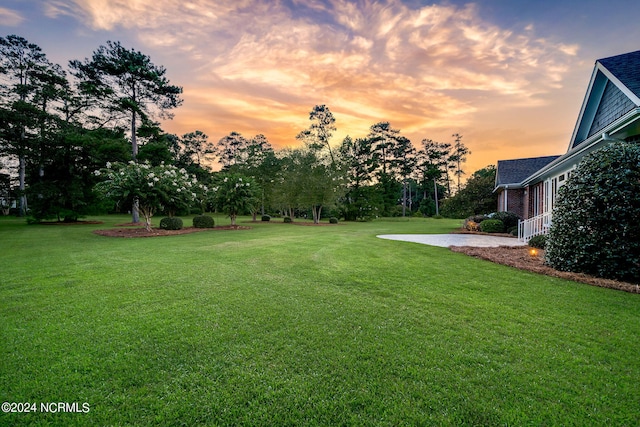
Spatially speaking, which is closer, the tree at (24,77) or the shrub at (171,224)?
the shrub at (171,224)

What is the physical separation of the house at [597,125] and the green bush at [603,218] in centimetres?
68

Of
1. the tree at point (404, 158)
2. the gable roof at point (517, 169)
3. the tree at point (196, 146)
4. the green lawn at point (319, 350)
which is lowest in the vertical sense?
the green lawn at point (319, 350)

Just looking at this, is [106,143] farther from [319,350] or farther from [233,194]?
[319,350]

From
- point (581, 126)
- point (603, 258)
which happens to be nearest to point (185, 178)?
point (603, 258)

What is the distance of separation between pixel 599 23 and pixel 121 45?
90.0 ft

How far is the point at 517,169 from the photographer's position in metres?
19.3

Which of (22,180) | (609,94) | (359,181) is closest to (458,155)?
(359,181)

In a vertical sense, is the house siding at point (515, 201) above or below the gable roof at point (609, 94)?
below

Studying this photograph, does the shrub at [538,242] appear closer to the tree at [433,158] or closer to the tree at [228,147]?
the tree at [433,158]

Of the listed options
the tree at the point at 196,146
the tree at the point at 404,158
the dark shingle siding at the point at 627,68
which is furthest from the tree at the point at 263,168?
the dark shingle siding at the point at 627,68

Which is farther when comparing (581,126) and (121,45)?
(121,45)

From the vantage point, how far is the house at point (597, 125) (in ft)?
21.2

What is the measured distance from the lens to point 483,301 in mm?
4074

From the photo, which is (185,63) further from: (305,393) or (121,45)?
(305,393)
